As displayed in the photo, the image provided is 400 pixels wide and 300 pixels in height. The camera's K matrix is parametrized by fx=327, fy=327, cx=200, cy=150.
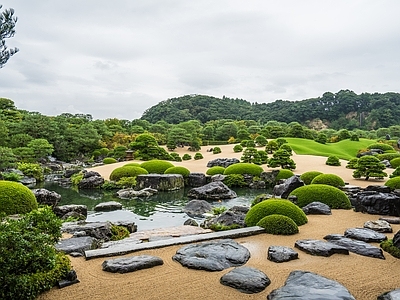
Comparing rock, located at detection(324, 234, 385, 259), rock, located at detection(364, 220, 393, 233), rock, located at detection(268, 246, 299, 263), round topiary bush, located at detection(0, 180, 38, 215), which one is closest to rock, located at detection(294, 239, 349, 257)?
rock, located at detection(324, 234, 385, 259)

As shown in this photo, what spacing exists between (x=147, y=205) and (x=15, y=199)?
4958mm

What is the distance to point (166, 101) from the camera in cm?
7600

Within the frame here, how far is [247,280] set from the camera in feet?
13.1

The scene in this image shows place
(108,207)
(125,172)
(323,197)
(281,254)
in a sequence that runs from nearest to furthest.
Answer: (281,254) < (323,197) < (108,207) < (125,172)

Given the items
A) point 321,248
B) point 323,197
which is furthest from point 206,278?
point 323,197

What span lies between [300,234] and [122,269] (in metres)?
3.66

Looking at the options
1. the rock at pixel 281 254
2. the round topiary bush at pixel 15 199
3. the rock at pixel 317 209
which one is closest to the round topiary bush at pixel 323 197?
the rock at pixel 317 209

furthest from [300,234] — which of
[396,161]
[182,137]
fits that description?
[182,137]

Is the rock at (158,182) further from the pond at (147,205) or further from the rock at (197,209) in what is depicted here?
the rock at (197,209)

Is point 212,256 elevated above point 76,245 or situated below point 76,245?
above

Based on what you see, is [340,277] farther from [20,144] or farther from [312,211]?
[20,144]

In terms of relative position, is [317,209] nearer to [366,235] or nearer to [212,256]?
[366,235]

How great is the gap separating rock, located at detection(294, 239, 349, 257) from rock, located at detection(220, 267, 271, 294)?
142 centimetres

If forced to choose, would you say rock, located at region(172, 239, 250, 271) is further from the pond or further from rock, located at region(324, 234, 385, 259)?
the pond
